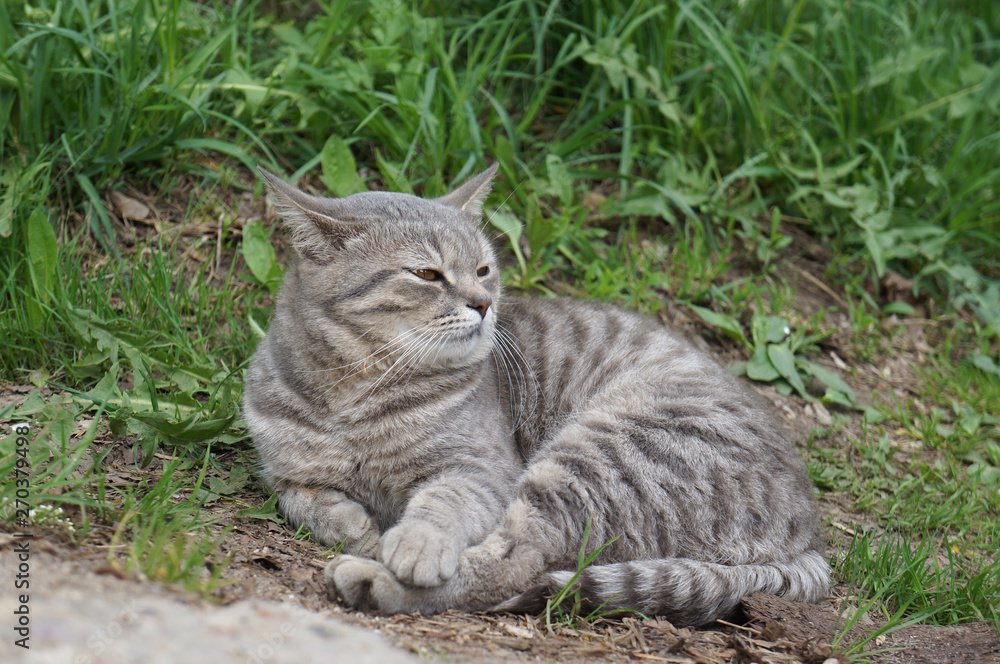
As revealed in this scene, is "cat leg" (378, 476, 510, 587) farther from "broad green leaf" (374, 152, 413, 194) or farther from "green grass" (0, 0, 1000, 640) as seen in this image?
"broad green leaf" (374, 152, 413, 194)

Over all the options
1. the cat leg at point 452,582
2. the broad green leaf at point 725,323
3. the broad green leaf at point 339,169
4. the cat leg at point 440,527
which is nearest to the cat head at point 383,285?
the cat leg at point 440,527

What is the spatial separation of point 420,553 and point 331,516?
518mm

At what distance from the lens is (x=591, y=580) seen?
102 inches

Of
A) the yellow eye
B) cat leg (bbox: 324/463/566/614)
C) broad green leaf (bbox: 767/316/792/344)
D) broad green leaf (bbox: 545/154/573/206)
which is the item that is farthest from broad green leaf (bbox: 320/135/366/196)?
broad green leaf (bbox: 767/316/792/344)

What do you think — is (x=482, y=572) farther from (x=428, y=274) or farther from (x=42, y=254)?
(x=42, y=254)

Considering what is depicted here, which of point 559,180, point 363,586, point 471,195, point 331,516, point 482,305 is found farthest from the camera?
point 559,180

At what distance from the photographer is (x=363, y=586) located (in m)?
2.42

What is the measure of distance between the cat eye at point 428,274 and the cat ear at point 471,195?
0.46 metres

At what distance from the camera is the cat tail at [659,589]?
8.47ft

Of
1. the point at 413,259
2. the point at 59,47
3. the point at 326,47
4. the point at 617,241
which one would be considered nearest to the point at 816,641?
the point at 413,259

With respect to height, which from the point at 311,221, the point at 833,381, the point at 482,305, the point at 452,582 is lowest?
the point at 833,381

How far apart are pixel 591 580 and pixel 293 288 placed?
1540 millimetres

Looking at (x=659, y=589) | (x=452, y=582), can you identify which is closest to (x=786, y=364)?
(x=659, y=589)

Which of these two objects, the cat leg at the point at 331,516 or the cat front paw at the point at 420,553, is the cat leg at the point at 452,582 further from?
the cat leg at the point at 331,516
